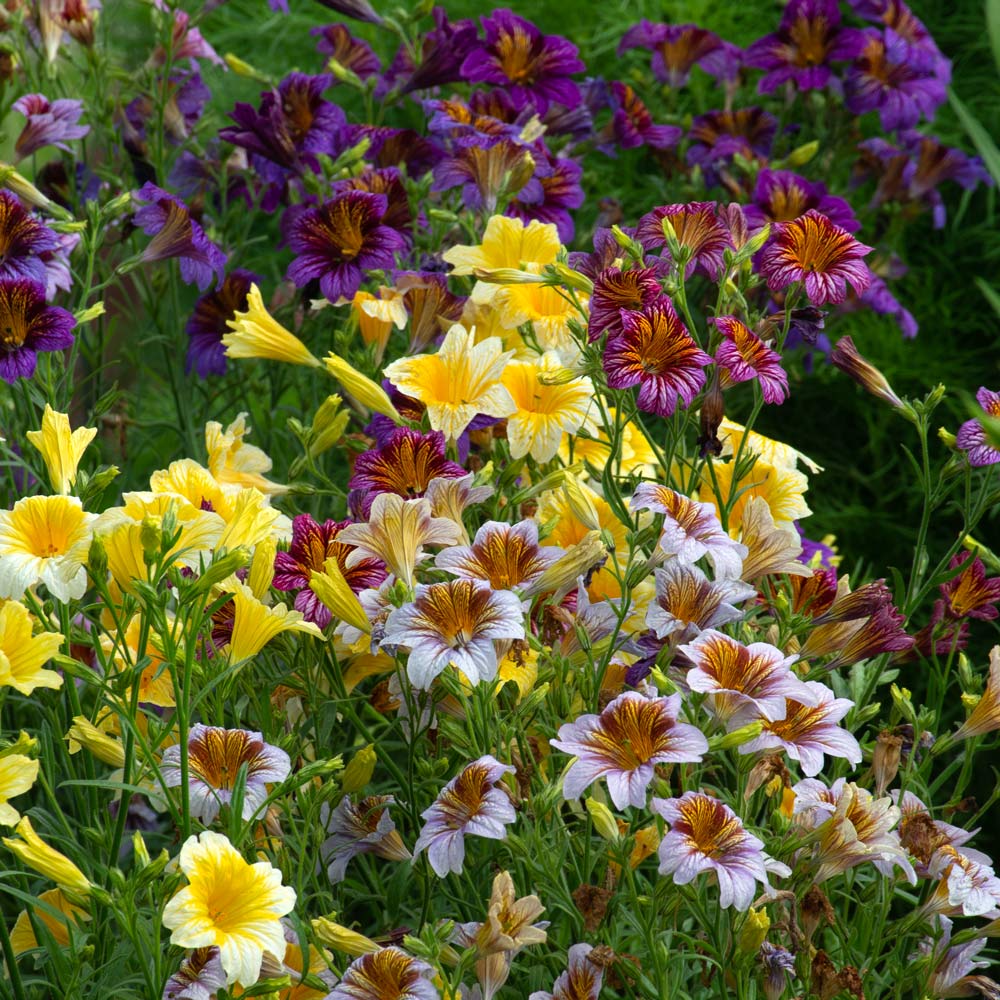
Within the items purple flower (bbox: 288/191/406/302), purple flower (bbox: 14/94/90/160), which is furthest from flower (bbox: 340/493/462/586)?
purple flower (bbox: 14/94/90/160)

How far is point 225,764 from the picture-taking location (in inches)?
46.0

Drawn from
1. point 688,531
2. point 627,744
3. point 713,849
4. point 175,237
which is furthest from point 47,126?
point 713,849

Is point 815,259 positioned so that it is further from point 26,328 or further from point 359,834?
point 26,328

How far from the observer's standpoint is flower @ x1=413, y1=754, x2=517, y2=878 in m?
1.12

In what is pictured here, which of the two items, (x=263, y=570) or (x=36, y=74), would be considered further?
(x=36, y=74)

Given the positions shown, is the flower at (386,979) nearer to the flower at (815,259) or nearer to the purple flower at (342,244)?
the flower at (815,259)

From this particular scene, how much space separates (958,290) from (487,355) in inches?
80.3

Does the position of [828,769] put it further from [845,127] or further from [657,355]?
[845,127]

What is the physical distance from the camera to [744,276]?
59.9 inches

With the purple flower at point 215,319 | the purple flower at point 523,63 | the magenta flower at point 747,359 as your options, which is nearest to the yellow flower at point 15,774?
the magenta flower at point 747,359

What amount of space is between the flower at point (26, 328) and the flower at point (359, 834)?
0.61 meters

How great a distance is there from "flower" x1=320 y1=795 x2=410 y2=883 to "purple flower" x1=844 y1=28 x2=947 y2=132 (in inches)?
73.2

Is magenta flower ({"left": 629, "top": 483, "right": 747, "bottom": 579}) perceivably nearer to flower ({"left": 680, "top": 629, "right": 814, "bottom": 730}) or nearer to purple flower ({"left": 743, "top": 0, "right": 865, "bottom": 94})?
flower ({"left": 680, "top": 629, "right": 814, "bottom": 730})

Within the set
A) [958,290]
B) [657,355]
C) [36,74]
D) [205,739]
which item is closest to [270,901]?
[205,739]
